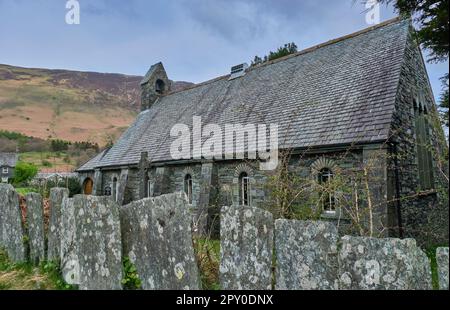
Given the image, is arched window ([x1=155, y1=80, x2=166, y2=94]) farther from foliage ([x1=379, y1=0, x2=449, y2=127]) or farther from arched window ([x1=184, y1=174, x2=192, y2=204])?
foliage ([x1=379, y1=0, x2=449, y2=127])

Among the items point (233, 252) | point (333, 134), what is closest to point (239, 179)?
point (333, 134)

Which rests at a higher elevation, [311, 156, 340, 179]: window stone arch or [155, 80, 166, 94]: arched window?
[155, 80, 166, 94]: arched window

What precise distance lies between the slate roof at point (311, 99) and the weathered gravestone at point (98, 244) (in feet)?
23.6

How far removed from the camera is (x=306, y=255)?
293 cm

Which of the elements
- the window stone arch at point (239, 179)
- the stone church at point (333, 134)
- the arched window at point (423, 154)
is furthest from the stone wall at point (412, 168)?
the window stone arch at point (239, 179)

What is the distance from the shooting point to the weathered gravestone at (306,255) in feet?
9.29

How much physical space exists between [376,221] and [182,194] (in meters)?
7.31

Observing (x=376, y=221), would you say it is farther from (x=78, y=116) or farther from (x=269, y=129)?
(x=78, y=116)

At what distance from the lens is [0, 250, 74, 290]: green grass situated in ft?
13.4

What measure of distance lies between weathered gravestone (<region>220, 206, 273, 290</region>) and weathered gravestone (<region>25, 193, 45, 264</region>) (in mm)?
3400

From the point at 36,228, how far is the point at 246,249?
3898 millimetres

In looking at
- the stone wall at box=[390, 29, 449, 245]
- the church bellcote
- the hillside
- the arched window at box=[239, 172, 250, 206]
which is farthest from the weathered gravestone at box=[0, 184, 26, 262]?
the hillside
